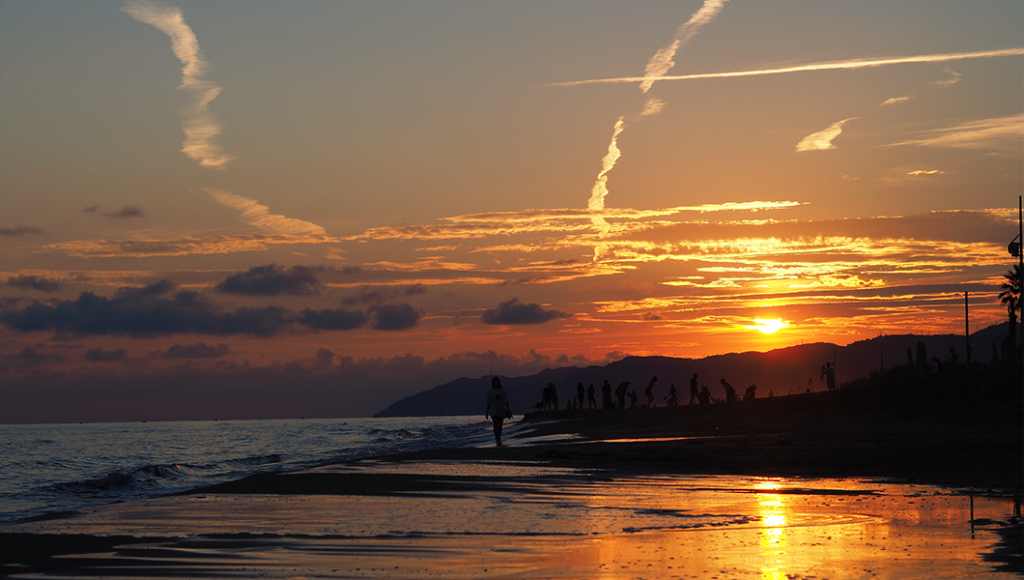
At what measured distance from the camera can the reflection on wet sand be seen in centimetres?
810

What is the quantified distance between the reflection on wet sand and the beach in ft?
0.09

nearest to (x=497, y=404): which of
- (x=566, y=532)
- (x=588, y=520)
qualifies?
(x=588, y=520)

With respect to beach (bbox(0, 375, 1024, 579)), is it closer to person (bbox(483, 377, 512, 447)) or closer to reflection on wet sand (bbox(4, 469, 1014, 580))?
reflection on wet sand (bbox(4, 469, 1014, 580))

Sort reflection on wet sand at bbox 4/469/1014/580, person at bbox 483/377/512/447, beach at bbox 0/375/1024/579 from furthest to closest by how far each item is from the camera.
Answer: person at bbox 483/377/512/447 → beach at bbox 0/375/1024/579 → reflection on wet sand at bbox 4/469/1014/580

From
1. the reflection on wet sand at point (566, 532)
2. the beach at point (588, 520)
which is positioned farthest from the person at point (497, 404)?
the reflection on wet sand at point (566, 532)

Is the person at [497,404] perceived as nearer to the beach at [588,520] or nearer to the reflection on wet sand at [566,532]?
the beach at [588,520]

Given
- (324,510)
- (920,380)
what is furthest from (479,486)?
(920,380)

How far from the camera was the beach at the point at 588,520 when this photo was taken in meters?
8.23

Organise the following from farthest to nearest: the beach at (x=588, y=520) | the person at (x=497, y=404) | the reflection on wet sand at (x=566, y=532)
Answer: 1. the person at (x=497, y=404)
2. the beach at (x=588, y=520)
3. the reflection on wet sand at (x=566, y=532)

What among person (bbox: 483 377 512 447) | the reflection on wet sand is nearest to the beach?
the reflection on wet sand

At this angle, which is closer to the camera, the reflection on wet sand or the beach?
the reflection on wet sand

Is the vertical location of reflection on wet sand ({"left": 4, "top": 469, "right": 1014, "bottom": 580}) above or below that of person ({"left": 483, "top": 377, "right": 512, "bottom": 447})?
below

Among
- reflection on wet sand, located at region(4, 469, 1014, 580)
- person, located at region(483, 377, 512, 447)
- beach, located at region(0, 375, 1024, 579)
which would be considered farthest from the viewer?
person, located at region(483, 377, 512, 447)

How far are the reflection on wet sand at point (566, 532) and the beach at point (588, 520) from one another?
3cm
